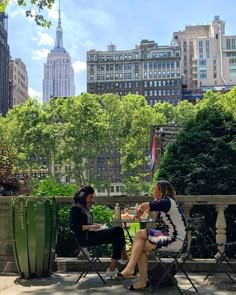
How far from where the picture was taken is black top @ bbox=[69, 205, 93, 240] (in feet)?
19.5

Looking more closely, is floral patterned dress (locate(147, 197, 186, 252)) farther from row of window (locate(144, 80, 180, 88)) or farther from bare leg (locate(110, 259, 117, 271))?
row of window (locate(144, 80, 180, 88))

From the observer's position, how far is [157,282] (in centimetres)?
569

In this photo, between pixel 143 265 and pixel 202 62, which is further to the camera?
pixel 202 62

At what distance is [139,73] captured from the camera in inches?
5723

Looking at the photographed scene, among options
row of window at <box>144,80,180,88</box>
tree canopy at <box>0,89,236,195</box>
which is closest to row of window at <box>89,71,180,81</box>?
row of window at <box>144,80,180,88</box>

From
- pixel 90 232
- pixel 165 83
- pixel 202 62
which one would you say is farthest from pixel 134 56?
pixel 90 232

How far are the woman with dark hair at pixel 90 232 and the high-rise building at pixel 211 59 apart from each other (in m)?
157

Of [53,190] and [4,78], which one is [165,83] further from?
[53,190]

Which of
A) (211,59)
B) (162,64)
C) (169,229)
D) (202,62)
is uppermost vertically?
(211,59)

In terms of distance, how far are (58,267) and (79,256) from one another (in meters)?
0.35

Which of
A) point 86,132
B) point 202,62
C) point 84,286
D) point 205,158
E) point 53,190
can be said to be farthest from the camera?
point 202,62

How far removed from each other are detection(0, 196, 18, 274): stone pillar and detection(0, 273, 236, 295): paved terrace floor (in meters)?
0.33

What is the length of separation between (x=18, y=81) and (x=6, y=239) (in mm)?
145730

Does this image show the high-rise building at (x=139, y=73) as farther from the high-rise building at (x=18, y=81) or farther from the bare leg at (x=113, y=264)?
the bare leg at (x=113, y=264)
